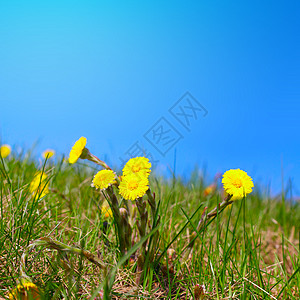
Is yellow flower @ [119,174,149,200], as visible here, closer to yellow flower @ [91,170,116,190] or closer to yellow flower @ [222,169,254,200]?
yellow flower @ [91,170,116,190]

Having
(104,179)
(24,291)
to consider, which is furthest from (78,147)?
(24,291)

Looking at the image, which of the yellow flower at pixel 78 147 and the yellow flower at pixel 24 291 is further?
the yellow flower at pixel 78 147

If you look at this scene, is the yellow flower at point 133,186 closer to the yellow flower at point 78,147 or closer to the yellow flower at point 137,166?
the yellow flower at point 137,166

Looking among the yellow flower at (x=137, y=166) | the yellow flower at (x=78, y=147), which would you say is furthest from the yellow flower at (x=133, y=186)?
the yellow flower at (x=78, y=147)

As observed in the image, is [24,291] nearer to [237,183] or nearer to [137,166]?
[137,166]

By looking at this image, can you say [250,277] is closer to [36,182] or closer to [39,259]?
[39,259]
